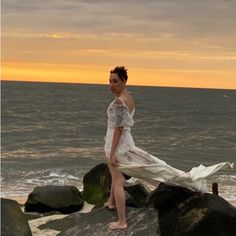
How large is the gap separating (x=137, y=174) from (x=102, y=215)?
93 centimetres

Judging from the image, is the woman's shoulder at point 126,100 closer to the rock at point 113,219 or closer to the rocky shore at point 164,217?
the rocky shore at point 164,217

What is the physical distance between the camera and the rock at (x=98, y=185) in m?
12.6

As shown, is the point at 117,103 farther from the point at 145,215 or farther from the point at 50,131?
the point at 50,131

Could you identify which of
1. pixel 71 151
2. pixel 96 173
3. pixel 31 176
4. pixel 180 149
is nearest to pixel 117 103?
pixel 96 173

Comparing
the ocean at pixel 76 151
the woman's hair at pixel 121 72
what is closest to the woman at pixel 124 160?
the woman's hair at pixel 121 72

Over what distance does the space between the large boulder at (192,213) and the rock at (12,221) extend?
223 cm

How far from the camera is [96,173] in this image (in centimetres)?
1312

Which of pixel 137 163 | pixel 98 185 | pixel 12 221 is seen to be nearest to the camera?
pixel 137 163

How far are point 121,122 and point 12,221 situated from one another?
8.15 feet

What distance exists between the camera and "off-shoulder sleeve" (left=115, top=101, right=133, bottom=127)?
7680mm

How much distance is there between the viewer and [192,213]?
7906mm

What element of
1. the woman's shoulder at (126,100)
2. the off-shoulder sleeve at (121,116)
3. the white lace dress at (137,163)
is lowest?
the white lace dress at (137,163)

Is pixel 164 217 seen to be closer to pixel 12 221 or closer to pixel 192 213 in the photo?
pixel 192 213

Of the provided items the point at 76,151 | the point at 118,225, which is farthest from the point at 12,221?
the point at 76,151
